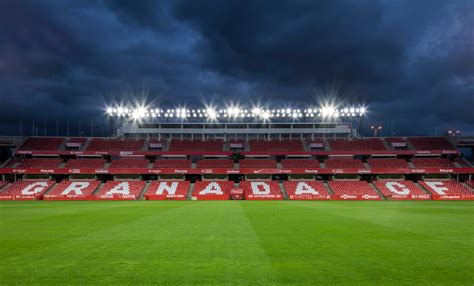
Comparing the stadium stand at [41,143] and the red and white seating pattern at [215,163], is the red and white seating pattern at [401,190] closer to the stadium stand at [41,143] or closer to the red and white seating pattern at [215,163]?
the red and white seating pattern at [215,163]

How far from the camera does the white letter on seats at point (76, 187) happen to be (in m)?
53.3

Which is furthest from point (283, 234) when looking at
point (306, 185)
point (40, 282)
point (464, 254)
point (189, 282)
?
point (306, 185)

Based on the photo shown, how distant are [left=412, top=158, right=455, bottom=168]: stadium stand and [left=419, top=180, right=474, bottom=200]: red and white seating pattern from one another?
3.08 metres

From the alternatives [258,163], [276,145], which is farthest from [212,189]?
[276,145]

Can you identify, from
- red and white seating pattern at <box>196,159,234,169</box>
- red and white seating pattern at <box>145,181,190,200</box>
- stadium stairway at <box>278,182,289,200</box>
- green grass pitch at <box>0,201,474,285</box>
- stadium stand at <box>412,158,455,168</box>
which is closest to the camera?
green grass pitch at <box>0,201,474,285</box>

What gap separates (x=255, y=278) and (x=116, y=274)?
155 inches

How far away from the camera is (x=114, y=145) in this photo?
66.1 m

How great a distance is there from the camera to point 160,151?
210ft

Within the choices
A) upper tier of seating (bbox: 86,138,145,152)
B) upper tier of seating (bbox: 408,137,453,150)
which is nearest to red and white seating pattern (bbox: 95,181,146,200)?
upper tier of seating (bbox: 86,138,145,152)

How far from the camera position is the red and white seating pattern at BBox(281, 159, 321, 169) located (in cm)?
5994

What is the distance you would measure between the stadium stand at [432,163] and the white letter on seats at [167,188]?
4828 cm

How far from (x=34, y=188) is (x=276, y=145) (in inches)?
1921

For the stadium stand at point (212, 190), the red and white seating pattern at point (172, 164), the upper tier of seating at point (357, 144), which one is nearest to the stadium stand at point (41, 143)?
the red and white seating pattern at point (172, 164)

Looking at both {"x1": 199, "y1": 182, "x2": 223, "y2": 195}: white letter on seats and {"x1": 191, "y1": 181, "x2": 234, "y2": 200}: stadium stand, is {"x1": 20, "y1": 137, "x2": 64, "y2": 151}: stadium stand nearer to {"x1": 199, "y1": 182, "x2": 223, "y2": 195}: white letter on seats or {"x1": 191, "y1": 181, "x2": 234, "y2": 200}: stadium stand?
{"x1": 191, "y1": 181, "x2": 234, "y2": 200}: stadium stand
